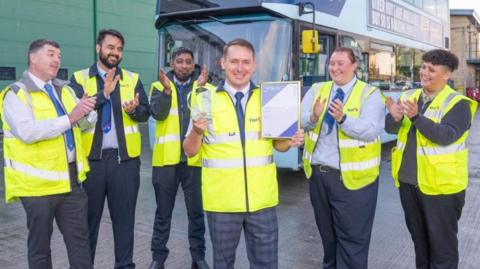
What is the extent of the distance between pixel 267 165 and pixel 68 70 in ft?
46.2

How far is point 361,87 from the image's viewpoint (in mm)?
3430

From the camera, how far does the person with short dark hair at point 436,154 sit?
10.6ft

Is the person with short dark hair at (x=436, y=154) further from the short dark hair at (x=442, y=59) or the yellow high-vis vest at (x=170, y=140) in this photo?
the yellow high-vis vest at (x=170, y=140)

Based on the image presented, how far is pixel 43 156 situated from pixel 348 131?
2.02 metres

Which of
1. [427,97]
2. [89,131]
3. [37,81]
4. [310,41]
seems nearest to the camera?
[37,81]

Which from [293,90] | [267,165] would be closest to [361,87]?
[293,90]

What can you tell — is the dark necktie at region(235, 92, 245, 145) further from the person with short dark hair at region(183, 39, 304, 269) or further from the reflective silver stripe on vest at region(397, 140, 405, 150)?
the reflective silver stripe on vest at region(397, 140, 405, 150)

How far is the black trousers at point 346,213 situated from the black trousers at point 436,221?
0.93 feet

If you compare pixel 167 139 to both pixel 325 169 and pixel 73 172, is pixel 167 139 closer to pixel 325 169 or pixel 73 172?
pixel 73 172

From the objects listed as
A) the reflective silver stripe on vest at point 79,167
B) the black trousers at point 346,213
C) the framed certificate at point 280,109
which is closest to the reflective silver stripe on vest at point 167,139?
the reflective silver stripe on vest at point 79,167

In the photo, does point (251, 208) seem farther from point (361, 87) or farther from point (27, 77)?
point (27, 77)

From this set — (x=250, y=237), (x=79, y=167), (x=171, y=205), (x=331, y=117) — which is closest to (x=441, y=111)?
(x=331, y=117)

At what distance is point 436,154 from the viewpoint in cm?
329

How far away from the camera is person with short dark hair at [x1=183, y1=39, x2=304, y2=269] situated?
2.77 metres
